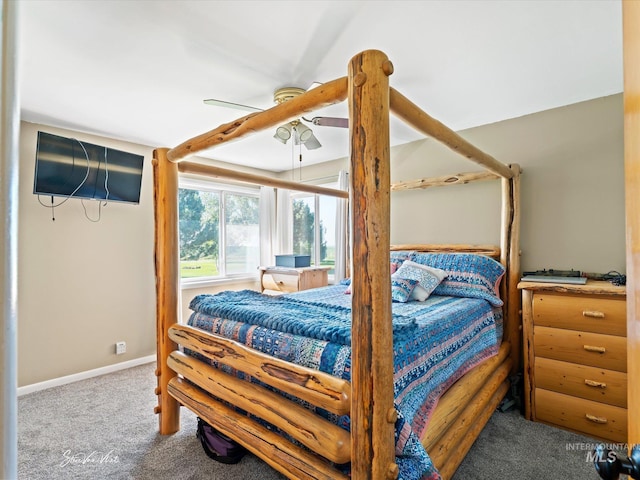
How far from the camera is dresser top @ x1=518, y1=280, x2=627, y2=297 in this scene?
1.90 metres

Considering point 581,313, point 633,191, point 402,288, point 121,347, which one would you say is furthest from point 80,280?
point 581,313

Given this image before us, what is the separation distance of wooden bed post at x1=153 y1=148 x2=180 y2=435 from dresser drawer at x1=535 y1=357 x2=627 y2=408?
2.48 metres

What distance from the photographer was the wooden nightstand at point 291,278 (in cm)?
375

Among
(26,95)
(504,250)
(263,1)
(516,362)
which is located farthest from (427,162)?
(26,95)

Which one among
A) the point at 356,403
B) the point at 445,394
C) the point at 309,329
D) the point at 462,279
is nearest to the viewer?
the point at 356,403

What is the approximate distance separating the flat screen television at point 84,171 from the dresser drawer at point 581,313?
3686mm

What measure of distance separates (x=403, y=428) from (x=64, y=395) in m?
2.93

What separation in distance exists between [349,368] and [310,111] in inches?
40.1

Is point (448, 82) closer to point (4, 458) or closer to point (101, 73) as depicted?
point (101, 73)

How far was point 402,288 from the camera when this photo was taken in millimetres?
2350

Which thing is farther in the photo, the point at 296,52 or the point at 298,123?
the point at 298,123

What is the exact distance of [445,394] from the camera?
65.2 inches

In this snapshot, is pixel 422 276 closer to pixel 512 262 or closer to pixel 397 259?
pixel 397 259

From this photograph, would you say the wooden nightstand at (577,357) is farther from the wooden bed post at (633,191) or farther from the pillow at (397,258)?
the wooden bed post at (633,191)
